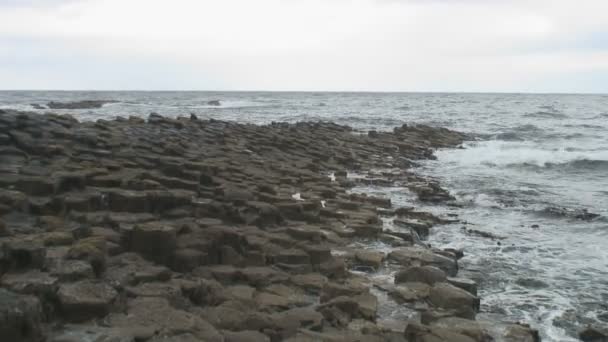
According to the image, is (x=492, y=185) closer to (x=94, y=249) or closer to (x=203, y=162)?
(x=203, y=162)

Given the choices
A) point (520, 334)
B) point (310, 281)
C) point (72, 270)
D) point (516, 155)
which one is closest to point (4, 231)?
point (72, 270)

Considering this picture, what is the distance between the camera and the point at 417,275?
5648mm

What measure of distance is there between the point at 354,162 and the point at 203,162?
233 inches

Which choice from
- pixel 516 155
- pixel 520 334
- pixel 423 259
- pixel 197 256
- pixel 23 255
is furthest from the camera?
pixel 516 155

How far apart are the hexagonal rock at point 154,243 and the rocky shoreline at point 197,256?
0.01 metres

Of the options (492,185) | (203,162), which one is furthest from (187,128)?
(492,185)

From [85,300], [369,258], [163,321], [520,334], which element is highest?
[85,300]

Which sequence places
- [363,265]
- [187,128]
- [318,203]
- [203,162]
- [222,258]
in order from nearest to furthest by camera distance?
[222,258], [363,265], [318,203], [203,162], [187,128]

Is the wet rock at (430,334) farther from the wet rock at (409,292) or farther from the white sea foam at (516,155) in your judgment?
the white sea foam at (516,155)

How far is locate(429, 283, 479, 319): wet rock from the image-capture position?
4969 mm

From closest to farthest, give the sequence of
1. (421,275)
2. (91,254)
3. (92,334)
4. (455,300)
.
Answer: (92,334) → (91,254) → (455,300) → (421,275)

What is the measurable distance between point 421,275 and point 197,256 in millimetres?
2242

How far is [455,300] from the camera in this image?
5004 millimetres

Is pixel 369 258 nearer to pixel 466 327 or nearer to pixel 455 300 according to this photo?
pixel 455 300
